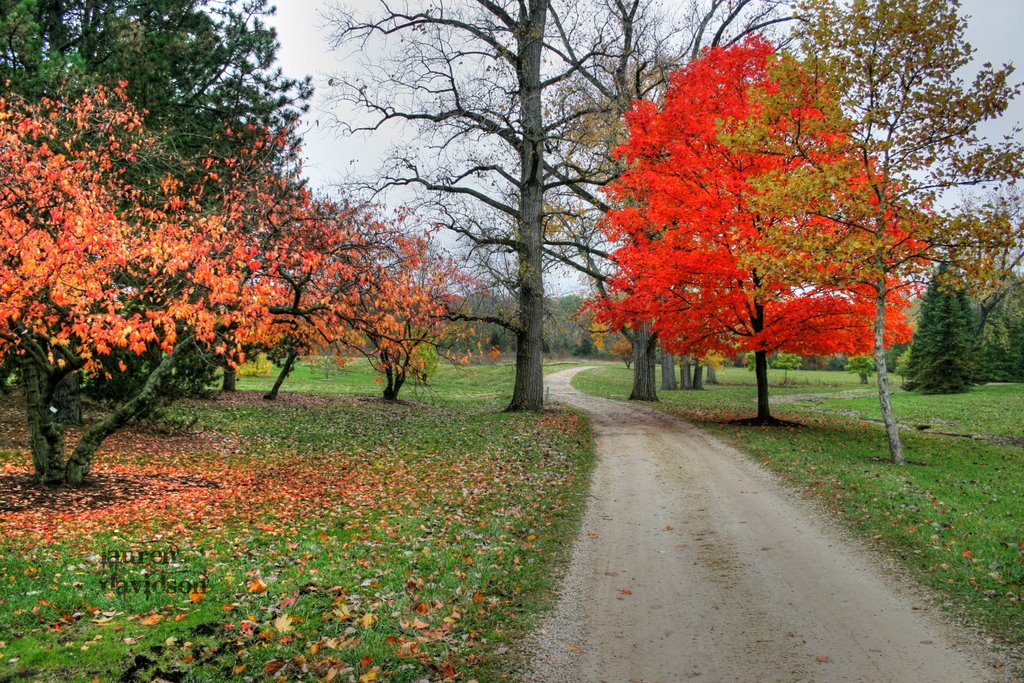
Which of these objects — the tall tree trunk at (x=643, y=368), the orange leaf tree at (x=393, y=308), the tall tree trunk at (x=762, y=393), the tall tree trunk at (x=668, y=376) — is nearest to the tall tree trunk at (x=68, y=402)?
the orange leaf tree at (x=393, y=308)

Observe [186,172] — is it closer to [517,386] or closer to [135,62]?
[135,62]

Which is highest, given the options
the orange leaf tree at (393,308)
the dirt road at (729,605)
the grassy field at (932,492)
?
the orange leaf tree at (393,308)

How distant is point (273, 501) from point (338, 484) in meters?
1.51

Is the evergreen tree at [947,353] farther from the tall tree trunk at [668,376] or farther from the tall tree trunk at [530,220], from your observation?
the tall tree trunk at [530,220]

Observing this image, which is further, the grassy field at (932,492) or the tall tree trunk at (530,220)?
the tall tree trunk at (530,220)

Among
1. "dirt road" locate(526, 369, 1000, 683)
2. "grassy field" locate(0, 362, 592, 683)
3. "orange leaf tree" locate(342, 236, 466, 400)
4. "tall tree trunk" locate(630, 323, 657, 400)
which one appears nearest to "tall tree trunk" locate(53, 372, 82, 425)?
"grassy field" locate(0, 362, 592, 683)

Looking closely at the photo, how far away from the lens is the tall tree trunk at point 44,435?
970 centimetres

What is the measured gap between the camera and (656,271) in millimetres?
16609

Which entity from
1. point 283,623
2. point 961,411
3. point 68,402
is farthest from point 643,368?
point 283,623

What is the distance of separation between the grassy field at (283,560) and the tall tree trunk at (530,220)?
223 inches

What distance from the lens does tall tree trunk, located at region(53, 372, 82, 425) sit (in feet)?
48.8

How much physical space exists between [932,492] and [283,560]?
9.82 meters

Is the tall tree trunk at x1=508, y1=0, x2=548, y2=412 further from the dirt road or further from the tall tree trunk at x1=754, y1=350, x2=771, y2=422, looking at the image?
the dirt road

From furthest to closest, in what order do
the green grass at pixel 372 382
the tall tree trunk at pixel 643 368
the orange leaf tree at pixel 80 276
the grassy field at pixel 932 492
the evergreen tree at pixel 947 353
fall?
the evergreen tree at pixel 947 353, the green grass at pixel 372 382, the tall tree trunk at pixel 643 368, the orange leaf tree at pixel 80 276, the grassy field at pixel 932 492
